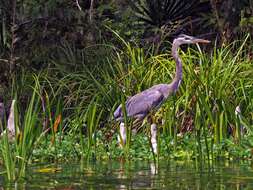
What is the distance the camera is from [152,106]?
37.3 feet

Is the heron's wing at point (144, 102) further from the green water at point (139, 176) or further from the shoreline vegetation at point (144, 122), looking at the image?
the green water at point (139, 176)

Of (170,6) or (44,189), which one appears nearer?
(44,189)

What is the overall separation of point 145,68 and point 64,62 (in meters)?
1.98

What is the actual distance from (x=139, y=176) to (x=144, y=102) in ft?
15.2

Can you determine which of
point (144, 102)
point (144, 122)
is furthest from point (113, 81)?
point (144, 102)

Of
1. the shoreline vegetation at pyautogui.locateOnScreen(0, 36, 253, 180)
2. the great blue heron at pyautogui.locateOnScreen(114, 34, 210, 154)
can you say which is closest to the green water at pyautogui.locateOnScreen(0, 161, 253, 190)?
the shoreline vegetation at pyautogui.locateOnScreen(0, 36, 253, 180)

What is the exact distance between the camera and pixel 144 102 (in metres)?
11.3

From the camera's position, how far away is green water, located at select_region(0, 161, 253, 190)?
19.8ft

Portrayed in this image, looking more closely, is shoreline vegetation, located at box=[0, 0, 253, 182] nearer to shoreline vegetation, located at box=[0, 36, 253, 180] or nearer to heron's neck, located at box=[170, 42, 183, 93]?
shoreline vegetation, located at box=[0, 36, 253, 180]

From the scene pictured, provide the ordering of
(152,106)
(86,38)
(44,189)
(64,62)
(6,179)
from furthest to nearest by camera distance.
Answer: (86,38)
(64,62)
(152,106)
(6,179)
(44,189)

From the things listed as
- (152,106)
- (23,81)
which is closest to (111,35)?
(23,81)

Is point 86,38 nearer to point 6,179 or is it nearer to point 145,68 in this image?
point 145,68

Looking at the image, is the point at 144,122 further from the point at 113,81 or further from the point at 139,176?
the point at 139,176

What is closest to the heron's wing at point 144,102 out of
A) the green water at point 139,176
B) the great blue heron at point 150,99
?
the great blue heron at point 150,99
